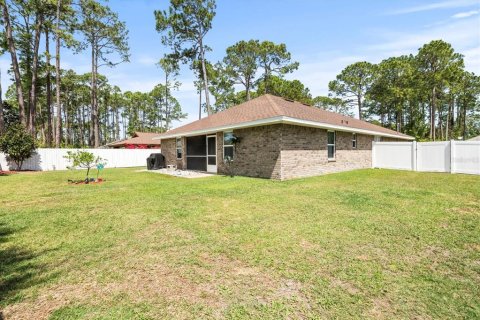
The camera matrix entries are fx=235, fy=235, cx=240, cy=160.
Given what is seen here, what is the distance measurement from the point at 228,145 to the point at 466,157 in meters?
12.0

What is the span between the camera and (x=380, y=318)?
2.08 meters

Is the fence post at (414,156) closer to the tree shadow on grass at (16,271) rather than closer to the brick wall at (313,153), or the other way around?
the brick wall at (313,153)

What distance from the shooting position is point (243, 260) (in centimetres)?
316

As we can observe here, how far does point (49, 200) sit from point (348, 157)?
14.6m

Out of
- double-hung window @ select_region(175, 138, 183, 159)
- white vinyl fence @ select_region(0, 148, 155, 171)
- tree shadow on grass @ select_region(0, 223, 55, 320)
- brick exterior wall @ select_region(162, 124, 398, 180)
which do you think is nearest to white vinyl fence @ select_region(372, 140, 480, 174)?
brick exterior wall @ select_region(162, 124, 398, 180)

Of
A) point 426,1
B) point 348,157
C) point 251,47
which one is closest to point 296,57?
point 251,47

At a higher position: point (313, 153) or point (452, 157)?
point (313, 153)

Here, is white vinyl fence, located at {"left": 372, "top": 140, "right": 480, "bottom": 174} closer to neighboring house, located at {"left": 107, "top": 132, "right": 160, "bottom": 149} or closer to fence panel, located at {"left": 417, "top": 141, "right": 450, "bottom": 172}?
fence panel, located at {"left": 417, "top": 141, "right": 450, "bottom": 172}

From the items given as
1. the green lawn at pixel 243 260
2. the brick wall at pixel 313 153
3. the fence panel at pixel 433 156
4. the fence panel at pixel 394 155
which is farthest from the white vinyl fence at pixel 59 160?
the fence panel at pixel 433 156

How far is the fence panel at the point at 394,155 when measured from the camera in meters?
14.0

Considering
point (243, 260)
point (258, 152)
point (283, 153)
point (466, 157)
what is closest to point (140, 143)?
point (258, 152)

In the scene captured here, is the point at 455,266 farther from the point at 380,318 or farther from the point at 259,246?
the point at 259,246

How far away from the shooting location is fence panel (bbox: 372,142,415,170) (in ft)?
46.1

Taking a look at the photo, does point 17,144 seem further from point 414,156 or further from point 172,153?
point 414,156
